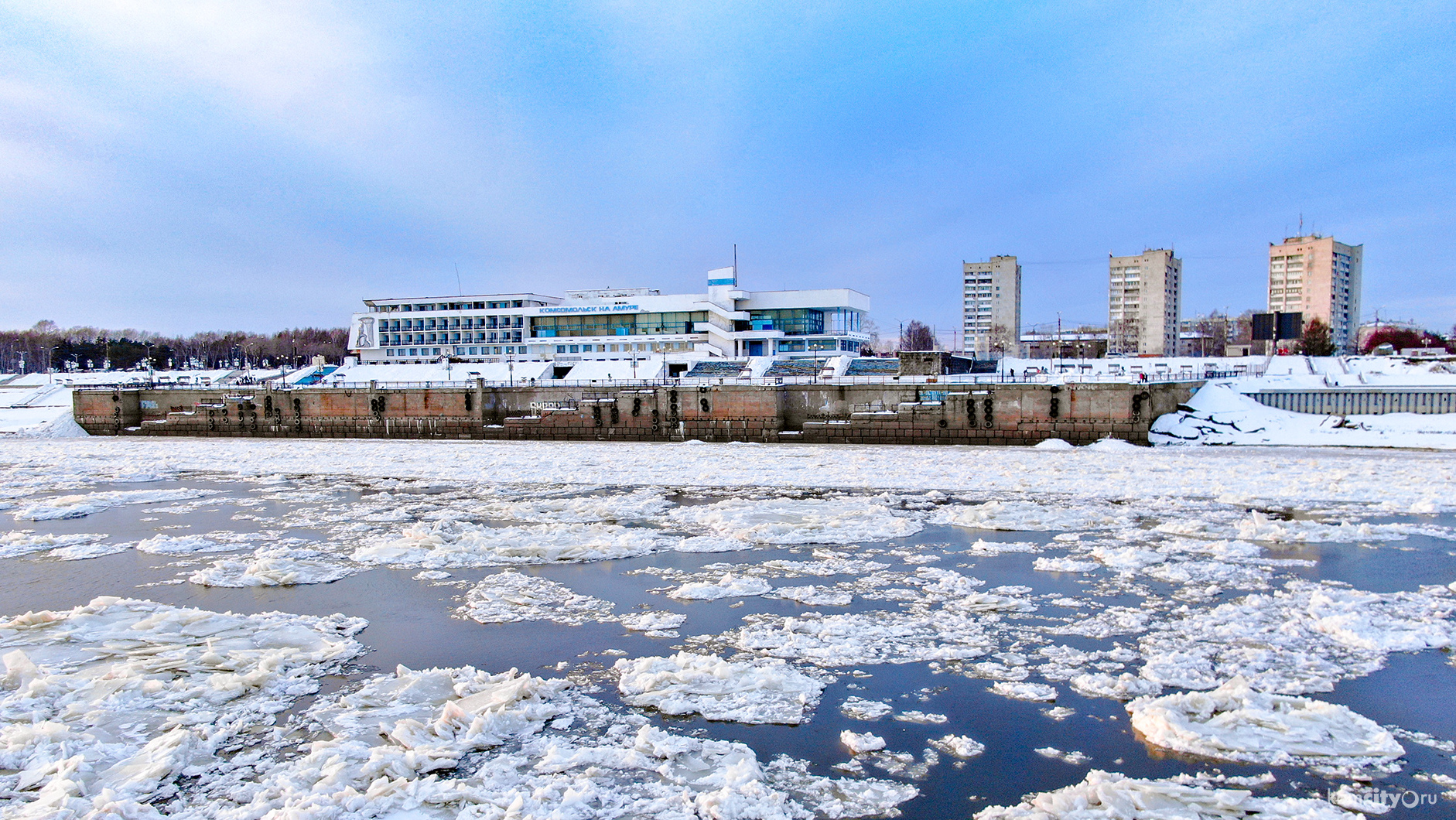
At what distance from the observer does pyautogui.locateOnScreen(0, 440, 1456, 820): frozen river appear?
5.90 m

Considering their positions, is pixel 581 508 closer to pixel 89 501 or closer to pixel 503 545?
pixel 503 545

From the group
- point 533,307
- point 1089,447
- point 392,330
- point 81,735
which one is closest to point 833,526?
point 81,735

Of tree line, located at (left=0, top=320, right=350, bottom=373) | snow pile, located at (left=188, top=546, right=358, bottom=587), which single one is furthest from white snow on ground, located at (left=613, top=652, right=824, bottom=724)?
tree line, located at (left=0, top=320, right=350, bottom=373)

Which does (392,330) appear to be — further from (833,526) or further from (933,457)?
(833,526)

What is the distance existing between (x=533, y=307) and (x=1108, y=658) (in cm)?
6948

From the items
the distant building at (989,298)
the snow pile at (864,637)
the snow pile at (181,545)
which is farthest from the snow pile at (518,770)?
the distant building at (989,298)

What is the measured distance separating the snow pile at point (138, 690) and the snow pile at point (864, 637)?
14.8 ft

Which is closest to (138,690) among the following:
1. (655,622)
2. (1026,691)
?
(655,622)

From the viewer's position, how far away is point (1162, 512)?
16.8m

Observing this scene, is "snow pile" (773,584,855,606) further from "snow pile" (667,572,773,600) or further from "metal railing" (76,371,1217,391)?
"metal railing" (76,371,1217,391)

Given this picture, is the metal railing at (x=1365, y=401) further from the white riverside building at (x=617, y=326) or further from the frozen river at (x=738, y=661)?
the white riverside building at (x=617, y=326)

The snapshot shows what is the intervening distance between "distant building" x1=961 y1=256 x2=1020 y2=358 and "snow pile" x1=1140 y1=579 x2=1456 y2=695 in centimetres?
11817

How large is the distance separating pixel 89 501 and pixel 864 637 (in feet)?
64.5

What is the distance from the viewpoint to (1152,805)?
5.52m
